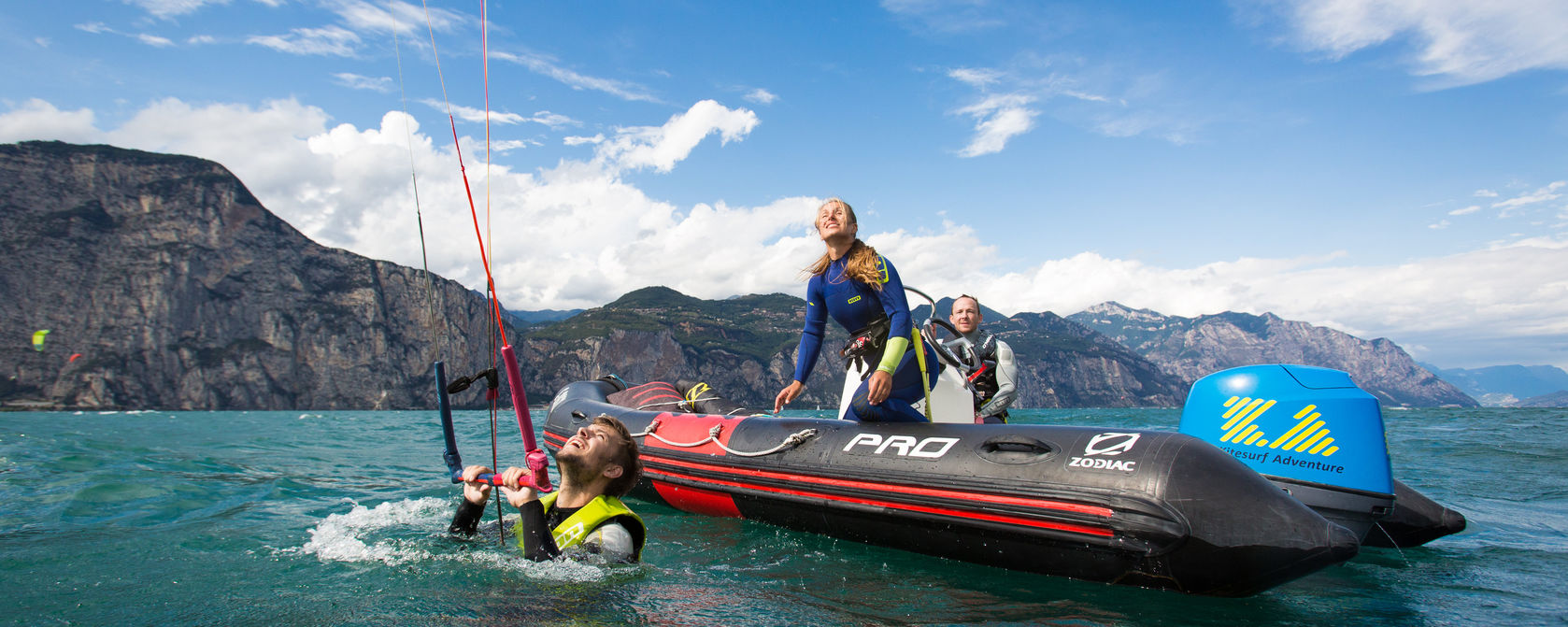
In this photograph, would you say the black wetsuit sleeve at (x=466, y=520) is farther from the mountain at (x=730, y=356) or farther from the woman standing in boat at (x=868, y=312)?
the mountain at (x=730, y=356)

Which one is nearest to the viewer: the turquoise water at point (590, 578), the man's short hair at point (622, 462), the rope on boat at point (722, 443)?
the turquoise water at point (590, 578)

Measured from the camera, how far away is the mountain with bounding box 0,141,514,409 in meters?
78.2

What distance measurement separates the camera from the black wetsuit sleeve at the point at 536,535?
3293mm

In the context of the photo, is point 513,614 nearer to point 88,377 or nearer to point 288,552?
point 288,552

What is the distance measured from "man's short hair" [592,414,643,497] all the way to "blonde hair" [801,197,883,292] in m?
1.83

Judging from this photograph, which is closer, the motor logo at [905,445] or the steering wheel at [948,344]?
the motor logo at [905,445]

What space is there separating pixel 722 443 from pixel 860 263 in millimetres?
1864

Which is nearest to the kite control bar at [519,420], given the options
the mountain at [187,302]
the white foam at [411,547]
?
the white foam at [411,547]

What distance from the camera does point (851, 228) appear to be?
4.79 meters

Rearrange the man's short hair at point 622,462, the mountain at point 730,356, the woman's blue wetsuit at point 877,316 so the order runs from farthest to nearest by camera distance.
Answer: the mountain at point 730,356
the woman's blue wetsuit at point 877,316
the man's short hair at point 622,462

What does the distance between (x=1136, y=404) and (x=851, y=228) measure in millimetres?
208202

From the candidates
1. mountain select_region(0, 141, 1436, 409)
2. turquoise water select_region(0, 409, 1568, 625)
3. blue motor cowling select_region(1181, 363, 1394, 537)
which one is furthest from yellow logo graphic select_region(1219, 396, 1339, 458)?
mountain select_region(0, 141, 1436, 409)

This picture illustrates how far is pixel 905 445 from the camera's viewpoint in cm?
455

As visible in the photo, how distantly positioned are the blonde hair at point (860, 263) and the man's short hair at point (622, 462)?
1.83 meters
